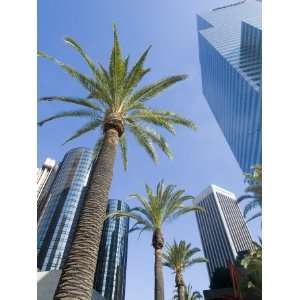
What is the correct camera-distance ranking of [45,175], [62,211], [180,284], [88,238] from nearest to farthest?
1. [88,238]
2. [180,284]
3. [62,211]
4. [45,175]

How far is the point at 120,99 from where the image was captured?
12.7 metres

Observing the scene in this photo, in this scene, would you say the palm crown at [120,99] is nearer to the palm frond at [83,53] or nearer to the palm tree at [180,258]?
the palm frond at [83,53]

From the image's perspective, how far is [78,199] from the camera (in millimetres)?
116000

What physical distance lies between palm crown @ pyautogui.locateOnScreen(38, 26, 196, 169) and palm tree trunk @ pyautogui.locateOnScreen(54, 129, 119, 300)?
2140 mm

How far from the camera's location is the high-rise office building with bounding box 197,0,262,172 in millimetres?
78625

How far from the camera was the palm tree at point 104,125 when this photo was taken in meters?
7.34

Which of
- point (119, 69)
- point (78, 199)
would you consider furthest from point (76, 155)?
point (119, 69)

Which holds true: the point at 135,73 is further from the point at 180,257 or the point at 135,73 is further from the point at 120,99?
the point at 180,257

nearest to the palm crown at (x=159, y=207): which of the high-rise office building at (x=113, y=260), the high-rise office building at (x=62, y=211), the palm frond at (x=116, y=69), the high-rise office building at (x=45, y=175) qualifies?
the palm frond at (x=116, y=69)

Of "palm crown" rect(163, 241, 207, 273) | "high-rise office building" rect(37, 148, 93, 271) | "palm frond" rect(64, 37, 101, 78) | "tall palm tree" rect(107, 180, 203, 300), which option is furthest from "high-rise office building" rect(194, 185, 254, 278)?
"palm frond" rect(64, 37, 101, 78)

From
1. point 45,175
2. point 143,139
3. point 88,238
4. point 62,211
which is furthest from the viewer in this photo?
point 45,175

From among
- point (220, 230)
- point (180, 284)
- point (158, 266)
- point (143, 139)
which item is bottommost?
point (220, 230)

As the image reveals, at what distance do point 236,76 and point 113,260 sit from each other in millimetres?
76049

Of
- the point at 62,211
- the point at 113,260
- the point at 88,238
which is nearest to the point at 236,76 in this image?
the point at 62,211
